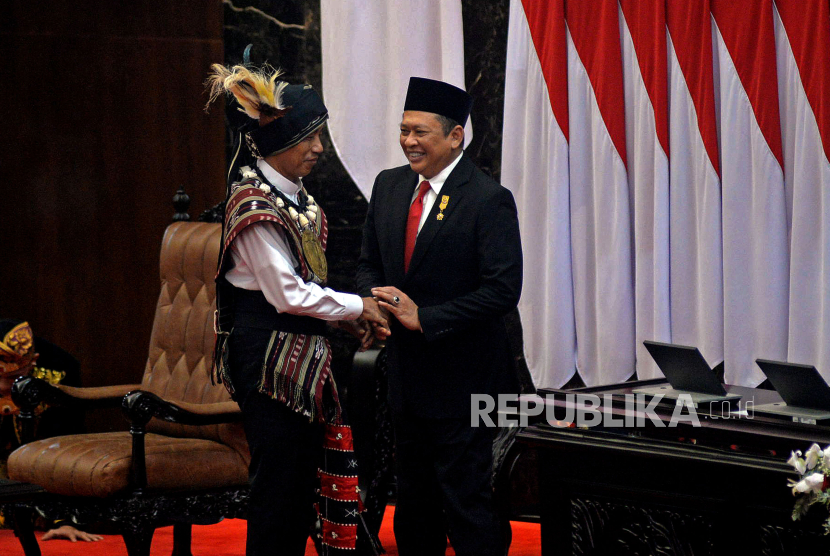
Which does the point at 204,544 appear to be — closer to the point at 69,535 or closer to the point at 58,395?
the point at 69,535

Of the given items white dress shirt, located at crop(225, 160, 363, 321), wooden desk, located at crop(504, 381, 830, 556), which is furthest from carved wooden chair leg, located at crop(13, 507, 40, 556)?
wooden desk, located at crop(504, 381, 830, 556)

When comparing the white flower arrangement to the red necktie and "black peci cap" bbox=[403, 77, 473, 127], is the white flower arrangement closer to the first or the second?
the red necktie

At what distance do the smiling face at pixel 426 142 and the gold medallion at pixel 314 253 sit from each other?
14.7 inches

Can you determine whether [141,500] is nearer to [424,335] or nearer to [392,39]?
[424,335]

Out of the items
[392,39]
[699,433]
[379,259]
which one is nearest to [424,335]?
[379,259]

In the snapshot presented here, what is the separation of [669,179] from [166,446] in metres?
2.01

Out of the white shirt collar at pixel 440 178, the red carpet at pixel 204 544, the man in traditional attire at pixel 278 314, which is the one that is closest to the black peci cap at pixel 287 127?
the man in traditional attire at pixel 278 314

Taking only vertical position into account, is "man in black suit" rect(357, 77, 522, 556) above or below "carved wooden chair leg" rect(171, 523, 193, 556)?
above

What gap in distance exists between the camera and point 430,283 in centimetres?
301

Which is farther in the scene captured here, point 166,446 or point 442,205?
point 166,446

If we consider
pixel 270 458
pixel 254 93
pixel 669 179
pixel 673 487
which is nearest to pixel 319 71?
pixel 669 179

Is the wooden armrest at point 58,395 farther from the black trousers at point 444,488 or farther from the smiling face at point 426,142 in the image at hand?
the smiling face at point 426,142

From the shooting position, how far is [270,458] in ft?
8.91

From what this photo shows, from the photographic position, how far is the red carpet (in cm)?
400
